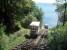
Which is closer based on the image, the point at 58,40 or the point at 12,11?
the point at 58,40

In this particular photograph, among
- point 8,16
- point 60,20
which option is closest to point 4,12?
point 8,16

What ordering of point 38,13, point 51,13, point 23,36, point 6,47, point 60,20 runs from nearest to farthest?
point 6,47 → point 23,36 → point 60,20 → point 51,13 → point 38,13

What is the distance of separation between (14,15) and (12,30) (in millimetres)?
1488

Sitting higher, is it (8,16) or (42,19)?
(8,16)

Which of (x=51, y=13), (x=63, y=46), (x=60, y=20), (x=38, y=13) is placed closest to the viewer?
(x=63, y=46)

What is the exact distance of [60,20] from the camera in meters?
25.2

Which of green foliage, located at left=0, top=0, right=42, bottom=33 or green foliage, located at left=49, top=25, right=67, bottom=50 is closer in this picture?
green foliage, located at left=49, top=25, right=67, bottom=50

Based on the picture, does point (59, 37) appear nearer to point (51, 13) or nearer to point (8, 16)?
point (8, 16)

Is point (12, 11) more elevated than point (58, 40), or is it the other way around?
point (12, 11)

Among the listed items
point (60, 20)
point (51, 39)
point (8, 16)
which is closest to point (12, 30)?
point (8, 16)

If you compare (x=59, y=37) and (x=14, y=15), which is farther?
(x=14, y=15)

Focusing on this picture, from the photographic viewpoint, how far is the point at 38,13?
115 feet

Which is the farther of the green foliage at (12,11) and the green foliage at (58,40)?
the green foliage at (12,11)

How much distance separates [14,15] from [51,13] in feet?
21.7
